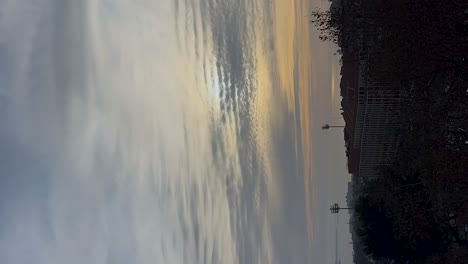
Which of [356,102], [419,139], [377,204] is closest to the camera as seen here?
[419,139]

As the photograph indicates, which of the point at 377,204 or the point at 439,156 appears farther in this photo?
the point at 377,204

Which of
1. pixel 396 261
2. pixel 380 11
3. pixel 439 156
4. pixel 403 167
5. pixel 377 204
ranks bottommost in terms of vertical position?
pixel 396 261

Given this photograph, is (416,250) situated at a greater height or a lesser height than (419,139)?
lesser

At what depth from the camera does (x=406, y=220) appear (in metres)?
45.8

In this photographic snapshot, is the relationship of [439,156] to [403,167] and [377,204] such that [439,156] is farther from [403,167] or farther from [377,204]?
[377,204]

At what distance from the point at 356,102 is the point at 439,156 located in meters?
67.0

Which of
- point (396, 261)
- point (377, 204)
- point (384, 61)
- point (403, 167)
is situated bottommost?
point (396, 261)

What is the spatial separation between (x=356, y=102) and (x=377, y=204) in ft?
165

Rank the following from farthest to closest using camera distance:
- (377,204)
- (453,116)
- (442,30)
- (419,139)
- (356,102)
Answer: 1. (356,102)
2. (377,204)
3. (419,139)
4. (453,116)
5. (442,30)

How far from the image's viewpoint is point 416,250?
1954 inches

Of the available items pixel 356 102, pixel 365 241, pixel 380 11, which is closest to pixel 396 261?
pixel 365 241

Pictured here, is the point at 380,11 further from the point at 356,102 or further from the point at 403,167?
the point at 356,102

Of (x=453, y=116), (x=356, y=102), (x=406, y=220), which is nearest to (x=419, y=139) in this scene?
(x=453, y=116)

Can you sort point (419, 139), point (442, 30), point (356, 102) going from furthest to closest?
point (356, 102)
point (419, 139)
point (442, 30)
